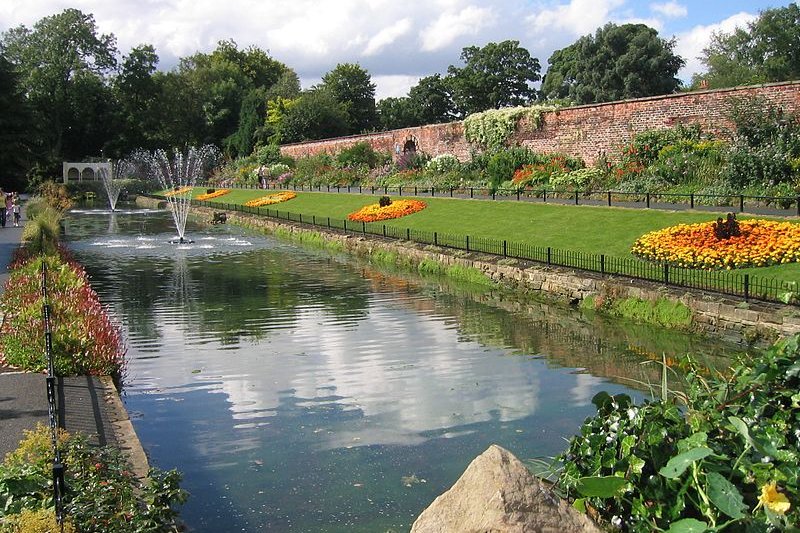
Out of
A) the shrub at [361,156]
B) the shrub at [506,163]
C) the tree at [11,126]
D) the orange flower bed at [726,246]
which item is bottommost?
the orange flower bed at [726,246]

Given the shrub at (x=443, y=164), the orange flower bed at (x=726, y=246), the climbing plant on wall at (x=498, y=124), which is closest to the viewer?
the orange flower bed at (x=726, y=246)

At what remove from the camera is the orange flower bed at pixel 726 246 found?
51.3 feet

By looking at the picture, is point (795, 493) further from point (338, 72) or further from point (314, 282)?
point (338, 72)

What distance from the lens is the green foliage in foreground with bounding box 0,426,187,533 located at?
5.39 meters

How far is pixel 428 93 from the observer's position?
85.1 metres

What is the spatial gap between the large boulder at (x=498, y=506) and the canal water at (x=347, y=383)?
2.12m

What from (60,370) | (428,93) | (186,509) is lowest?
(186,509)

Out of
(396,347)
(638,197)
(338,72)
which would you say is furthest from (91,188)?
(396,347)

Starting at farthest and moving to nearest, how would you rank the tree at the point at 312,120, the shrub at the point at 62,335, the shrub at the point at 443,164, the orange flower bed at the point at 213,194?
the tree at the point at 312,120 < the orange flower bed at the point at 213,194 < the shrub at the point at 443,164 < the shrub at the point at 62,335

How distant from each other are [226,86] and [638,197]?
70753 millimetres

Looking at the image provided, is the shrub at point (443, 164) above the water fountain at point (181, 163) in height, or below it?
below

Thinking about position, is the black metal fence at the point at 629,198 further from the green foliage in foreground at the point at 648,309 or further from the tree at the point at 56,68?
the tree at the point at 56,68

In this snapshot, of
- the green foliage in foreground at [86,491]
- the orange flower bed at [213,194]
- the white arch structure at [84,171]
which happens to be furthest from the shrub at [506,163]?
the white arch structure at [84,171]

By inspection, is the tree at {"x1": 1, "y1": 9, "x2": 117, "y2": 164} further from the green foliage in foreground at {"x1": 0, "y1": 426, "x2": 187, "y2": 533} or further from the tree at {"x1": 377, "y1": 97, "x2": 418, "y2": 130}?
the green foliage in foreground at {"x1": 0, "y1": 426, "x2": 187, "y2": 533}
